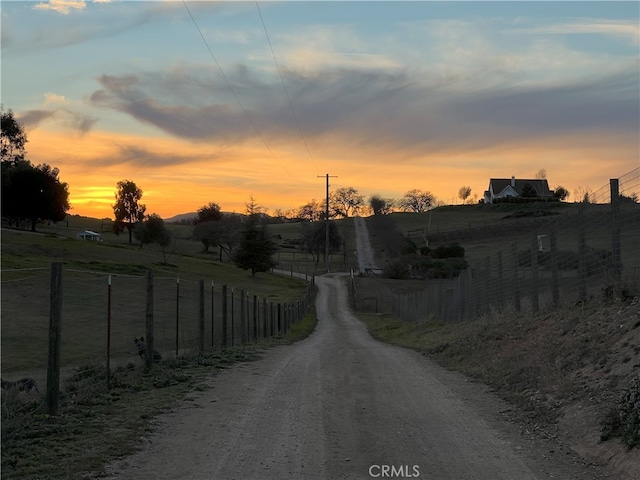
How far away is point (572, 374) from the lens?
29.8 feet

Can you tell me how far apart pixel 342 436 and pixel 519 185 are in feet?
509

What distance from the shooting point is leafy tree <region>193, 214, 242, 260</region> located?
10881 cm

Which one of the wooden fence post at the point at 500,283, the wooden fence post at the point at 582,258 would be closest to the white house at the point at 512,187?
the wooden fence post at the point at 500,283

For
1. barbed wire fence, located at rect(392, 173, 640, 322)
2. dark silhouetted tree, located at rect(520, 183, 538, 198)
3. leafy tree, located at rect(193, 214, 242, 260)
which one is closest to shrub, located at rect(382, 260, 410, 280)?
leafy tree, located at rect(193, 214, 242, 260)

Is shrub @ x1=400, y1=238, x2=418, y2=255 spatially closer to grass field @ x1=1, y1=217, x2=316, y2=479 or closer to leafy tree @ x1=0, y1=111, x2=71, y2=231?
leafy tree @ x1=0, y1=111, x2=71, y2=231

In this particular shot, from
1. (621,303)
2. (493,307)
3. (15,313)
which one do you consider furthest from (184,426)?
(493,307)

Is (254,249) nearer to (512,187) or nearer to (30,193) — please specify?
(30,193)

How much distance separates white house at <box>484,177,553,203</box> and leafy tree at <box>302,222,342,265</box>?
53.6 m

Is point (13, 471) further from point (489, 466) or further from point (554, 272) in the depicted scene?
point (554, 272)

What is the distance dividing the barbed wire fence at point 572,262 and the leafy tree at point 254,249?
60764mm

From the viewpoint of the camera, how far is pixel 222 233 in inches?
4318

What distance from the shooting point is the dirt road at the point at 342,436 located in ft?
19.9

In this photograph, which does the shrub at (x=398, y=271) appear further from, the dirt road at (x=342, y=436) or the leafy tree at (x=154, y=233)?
the dirt road at (x=342, y=436)

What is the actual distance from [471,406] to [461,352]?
6.55 meters
